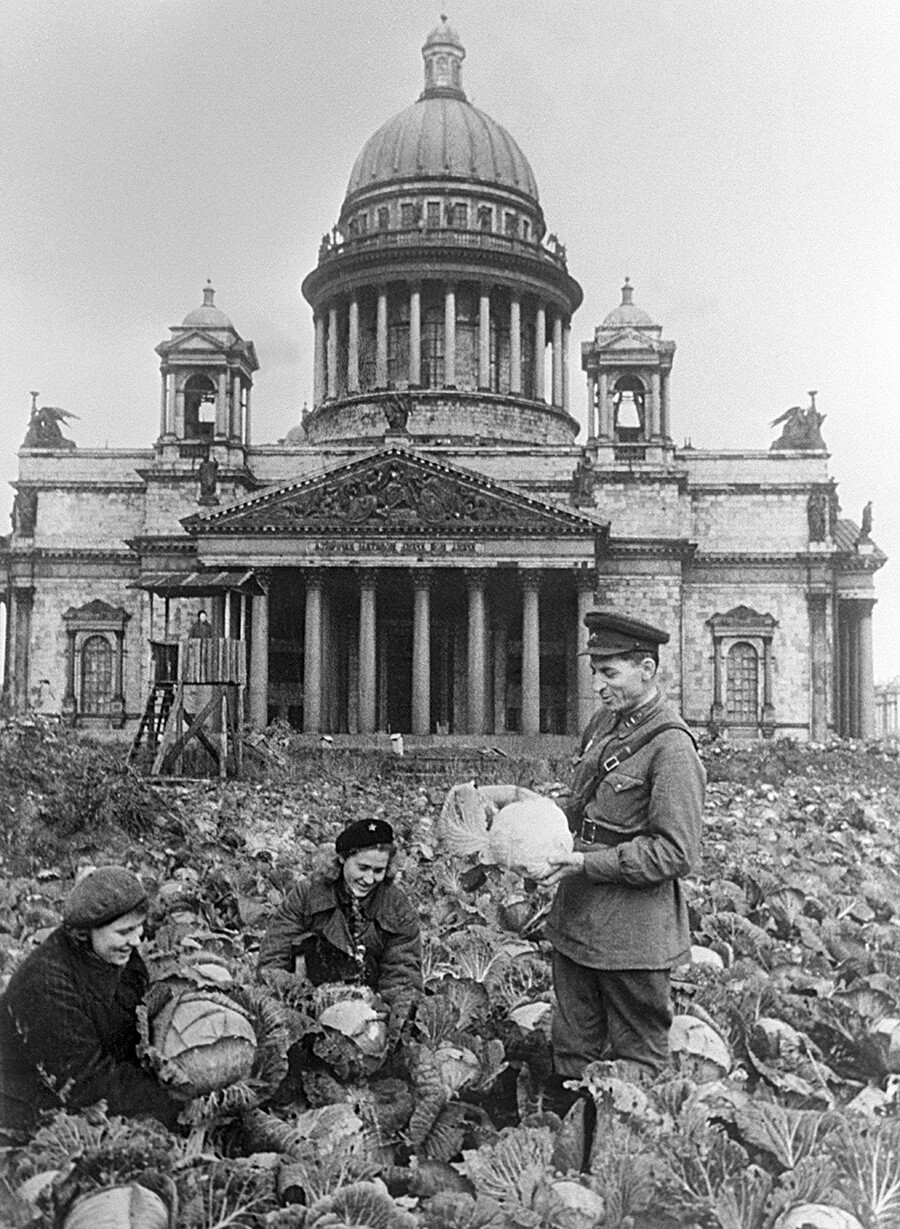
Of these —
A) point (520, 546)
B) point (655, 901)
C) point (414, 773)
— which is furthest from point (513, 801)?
point (520, 546)

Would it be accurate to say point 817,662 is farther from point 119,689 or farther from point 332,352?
point 119,689

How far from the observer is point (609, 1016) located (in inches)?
201

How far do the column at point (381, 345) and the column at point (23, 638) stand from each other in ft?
49.1

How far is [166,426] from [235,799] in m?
28.2

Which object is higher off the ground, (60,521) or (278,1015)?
(60,521)

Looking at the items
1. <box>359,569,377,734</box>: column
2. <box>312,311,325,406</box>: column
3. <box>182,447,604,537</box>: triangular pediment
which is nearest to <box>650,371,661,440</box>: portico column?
<box>182,447,604,537</box>: triangular pediment

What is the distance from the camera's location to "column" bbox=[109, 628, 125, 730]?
130ft

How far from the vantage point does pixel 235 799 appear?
1519 cm

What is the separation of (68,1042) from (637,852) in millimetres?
2179

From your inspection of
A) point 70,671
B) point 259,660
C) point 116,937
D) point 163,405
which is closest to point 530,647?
point 259,660

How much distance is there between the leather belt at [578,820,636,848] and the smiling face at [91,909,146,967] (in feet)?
5.90

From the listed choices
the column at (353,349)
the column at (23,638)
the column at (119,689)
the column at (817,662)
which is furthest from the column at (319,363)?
the column at (817,662)

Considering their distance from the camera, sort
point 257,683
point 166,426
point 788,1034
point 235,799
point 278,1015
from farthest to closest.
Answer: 1. point 166,426
2. point 257,683
3. point 235,799
4. point 788,1034
5. point 278,1015

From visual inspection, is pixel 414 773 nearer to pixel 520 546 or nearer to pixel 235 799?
pixel 235 799
